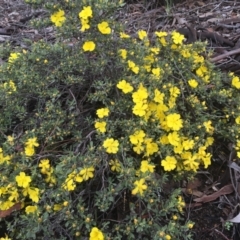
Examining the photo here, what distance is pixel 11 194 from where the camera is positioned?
2.14 meters

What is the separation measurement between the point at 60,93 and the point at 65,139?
9.3 inches

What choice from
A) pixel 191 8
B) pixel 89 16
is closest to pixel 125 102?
pixel 89 16

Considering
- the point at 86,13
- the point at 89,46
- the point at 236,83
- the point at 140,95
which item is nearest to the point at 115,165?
the point at 140,95

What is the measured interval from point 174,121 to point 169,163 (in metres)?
0.20

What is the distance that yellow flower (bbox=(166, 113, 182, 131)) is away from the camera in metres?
2.30

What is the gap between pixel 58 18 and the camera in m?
2.49

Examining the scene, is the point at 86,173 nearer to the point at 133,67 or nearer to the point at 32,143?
the point at 32,143

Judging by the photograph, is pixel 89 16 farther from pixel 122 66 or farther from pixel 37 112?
pixel 37 112

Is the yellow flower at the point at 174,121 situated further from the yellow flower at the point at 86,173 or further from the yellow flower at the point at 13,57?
the yellow flower at the point at 13,57

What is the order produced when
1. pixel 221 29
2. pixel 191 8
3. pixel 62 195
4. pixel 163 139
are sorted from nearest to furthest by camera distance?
pixel 62 195 < pixel 163 139 < pixel 221 29 < pixel 191 8

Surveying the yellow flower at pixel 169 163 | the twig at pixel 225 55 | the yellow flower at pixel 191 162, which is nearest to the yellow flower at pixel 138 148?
the yellow flower at pixel 169 163

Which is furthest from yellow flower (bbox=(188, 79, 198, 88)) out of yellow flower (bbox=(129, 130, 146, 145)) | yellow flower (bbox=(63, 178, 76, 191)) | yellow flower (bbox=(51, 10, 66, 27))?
yellow flower (bbox=(63, 178, 76, 191))

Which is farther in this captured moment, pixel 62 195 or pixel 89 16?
pixel 89 16

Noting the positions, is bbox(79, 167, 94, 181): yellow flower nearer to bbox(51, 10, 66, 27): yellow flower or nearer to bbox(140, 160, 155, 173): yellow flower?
bbox(140, 160, 155, 173): yellow flower
